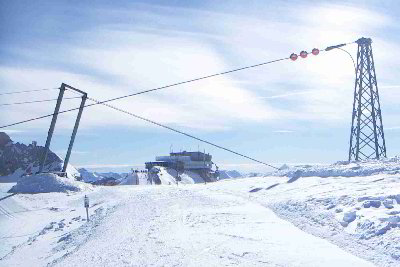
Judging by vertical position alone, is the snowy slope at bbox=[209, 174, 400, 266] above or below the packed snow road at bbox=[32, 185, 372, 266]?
above

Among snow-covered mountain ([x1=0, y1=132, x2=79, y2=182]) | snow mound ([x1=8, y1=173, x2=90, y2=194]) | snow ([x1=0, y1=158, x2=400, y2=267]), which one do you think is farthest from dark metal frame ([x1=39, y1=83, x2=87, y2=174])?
snow-covered mountain ([x1=0, y1=132, x2=79, y2=182])

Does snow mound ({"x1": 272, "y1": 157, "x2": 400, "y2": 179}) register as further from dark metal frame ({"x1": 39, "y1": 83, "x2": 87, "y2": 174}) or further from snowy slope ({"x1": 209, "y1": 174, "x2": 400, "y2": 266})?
dark metal frame ({"x1": 39, "y1": 83, "x2": 87, "y2": 174})

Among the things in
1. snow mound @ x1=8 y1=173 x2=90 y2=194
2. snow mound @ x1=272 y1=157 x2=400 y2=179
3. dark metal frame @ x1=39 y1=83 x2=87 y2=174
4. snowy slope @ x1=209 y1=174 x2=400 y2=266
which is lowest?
snowy slope @ x1=209 y1=174 x2=400 y2=266

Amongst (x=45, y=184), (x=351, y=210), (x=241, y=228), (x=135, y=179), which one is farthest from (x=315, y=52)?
(x=135, y=179)

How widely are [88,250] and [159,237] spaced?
218 cm

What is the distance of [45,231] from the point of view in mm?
18141

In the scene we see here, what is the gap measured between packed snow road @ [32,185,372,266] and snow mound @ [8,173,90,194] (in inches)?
475

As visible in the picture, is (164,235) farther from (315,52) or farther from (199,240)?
(315,52)

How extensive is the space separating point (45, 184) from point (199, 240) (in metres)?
21.1

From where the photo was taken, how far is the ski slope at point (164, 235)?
8.39 m

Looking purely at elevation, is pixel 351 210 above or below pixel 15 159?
below

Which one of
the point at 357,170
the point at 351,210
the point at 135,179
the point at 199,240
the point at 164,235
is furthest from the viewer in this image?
the point at 135,179

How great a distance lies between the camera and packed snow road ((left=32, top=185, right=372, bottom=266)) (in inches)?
320

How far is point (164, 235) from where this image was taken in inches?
455
